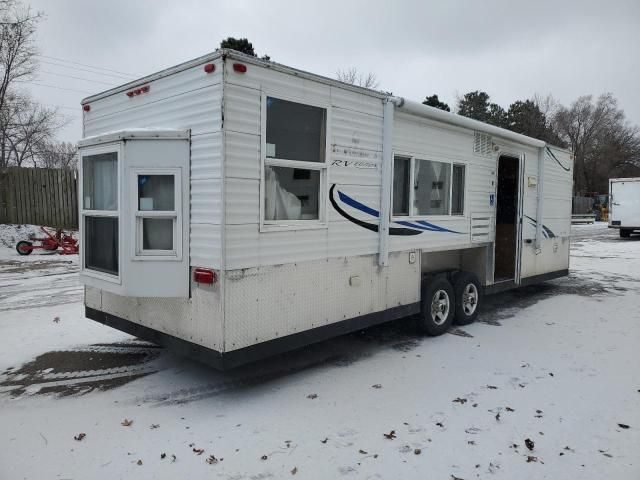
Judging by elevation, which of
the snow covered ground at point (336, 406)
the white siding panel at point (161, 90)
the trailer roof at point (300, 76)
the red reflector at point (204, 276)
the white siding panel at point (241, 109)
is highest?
→ the trailer roof at point (300, 76)

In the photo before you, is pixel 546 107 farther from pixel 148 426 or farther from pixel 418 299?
pixel 148 426

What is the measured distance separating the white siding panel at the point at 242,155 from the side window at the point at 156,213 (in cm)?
57

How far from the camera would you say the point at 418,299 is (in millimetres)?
5977

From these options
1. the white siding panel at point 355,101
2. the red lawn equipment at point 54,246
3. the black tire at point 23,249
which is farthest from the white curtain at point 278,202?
the black tire at point 23,249

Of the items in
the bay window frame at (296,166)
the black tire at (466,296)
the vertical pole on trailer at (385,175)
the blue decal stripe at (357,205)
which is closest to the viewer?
the bay window frame at (296,166)

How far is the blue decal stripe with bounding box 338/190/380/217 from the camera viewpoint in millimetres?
4938

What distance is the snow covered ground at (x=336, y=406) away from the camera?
10.7ft

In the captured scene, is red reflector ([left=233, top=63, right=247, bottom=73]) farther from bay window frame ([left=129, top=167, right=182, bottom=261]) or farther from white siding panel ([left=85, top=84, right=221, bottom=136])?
bay window frame ([left=129, top=167, right=182, bottom=261])

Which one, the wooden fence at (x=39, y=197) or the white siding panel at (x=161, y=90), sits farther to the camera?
the wooden fence at (x=39, y=197)

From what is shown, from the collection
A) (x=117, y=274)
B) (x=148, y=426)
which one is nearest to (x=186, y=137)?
(x=117, y=274)

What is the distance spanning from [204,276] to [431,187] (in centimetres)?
330

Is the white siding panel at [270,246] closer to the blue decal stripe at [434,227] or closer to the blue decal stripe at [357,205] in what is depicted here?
the blue decal stripe at [357,205]

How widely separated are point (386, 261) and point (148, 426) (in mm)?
2864

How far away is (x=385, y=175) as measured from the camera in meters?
5.35
